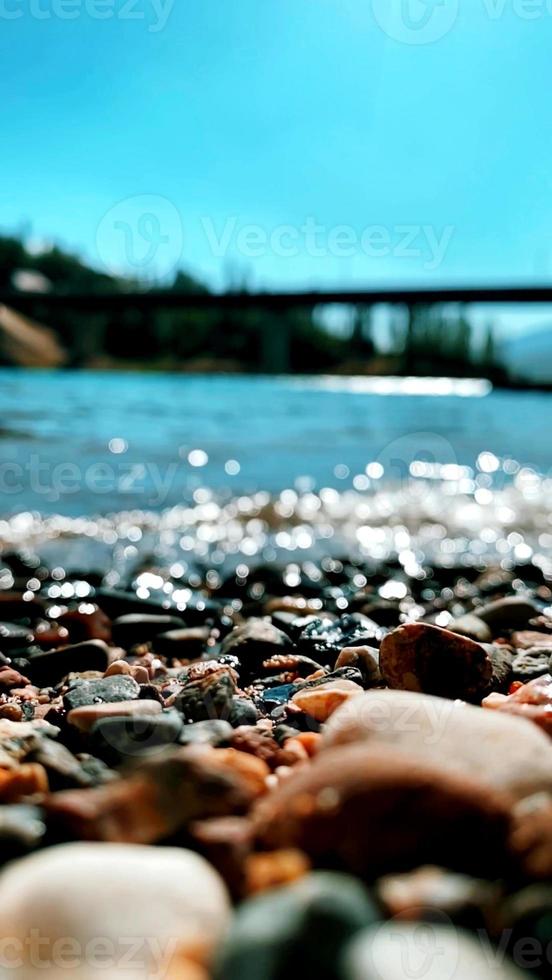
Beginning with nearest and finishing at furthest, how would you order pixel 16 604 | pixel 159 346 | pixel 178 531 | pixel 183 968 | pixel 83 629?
pixel 183 968, pixel 83 629, pixel 16 604, pixel 178 531, pixel 159 346

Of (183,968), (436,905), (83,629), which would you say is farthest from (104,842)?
(83,629)

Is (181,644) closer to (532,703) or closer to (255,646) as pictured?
(255,646)

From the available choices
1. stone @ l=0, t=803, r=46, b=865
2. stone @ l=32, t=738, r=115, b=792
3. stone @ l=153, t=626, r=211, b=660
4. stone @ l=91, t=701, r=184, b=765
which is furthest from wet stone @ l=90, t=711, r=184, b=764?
stone @ l=153, t=626, r=211, b=660

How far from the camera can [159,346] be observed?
73.6 metres

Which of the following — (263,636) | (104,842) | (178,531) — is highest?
(104,842)

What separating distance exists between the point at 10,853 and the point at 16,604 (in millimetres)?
3280

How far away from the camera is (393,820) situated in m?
1.23

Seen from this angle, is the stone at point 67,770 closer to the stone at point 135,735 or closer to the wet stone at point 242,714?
the stone at point 135,735

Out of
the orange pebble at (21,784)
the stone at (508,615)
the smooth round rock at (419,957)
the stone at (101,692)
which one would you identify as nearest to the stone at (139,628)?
the stone at (101,692)

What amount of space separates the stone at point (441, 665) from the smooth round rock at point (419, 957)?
1.35 metres

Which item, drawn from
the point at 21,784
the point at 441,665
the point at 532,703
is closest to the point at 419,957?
the point at 21,784

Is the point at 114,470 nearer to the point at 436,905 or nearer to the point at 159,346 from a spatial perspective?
the point at 436,905

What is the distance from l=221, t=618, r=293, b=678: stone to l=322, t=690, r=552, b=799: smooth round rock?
134cm

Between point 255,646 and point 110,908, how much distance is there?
6.74 feet
